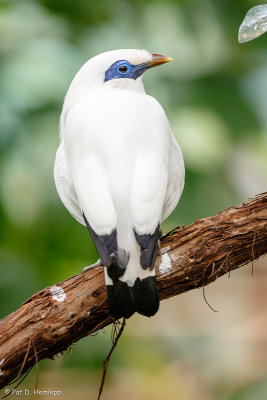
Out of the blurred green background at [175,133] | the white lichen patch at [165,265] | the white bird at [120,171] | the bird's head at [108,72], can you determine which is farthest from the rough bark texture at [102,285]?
the blurred green background at [175,133]

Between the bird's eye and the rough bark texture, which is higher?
the bird's eye

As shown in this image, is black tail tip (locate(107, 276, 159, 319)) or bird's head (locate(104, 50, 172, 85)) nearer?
black tail tip (locate(107, 276, 159, 319))

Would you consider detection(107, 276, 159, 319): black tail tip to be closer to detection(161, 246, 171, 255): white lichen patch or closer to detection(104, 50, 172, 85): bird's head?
detection(161, 246, 171, 255): white lichen patch

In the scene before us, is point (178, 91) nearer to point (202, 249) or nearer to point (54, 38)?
point (54, 38)

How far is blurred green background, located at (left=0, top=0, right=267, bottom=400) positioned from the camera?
4.68 meters

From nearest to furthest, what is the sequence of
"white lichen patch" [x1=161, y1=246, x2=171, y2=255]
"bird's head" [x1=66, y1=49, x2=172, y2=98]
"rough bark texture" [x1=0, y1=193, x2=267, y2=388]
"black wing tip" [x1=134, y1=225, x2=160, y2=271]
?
"black wing tip" [x1=134, y1=225, x2=160, y2=271]
"rough bark texture" [x1=0, y1=193, x2=267, y2=388]
"white lichen patch" [x1=161, y1=246, x2=171, y2=255]
"bird's head" [x1=66, y1=49, x2=172, y2=98]

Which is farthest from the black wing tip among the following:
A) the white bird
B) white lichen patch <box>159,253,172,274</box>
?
white lichen patch <box>159,253,172,274</box>

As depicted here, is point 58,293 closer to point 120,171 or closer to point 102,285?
point 102,285

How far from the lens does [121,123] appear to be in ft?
9.64

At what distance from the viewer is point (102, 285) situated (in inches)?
114

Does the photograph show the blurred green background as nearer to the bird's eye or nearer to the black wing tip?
the bird's eye

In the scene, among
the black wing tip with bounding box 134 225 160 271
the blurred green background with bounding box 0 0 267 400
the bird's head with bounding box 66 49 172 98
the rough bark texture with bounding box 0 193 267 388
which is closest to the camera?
the black wing tip with bounding box 134 225 160 271

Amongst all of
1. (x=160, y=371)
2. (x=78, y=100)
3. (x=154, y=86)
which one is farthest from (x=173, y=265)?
(x=160, y=371)

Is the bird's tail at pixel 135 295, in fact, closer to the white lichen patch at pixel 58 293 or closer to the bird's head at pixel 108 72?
the white lichen patch at pixel 58 293
